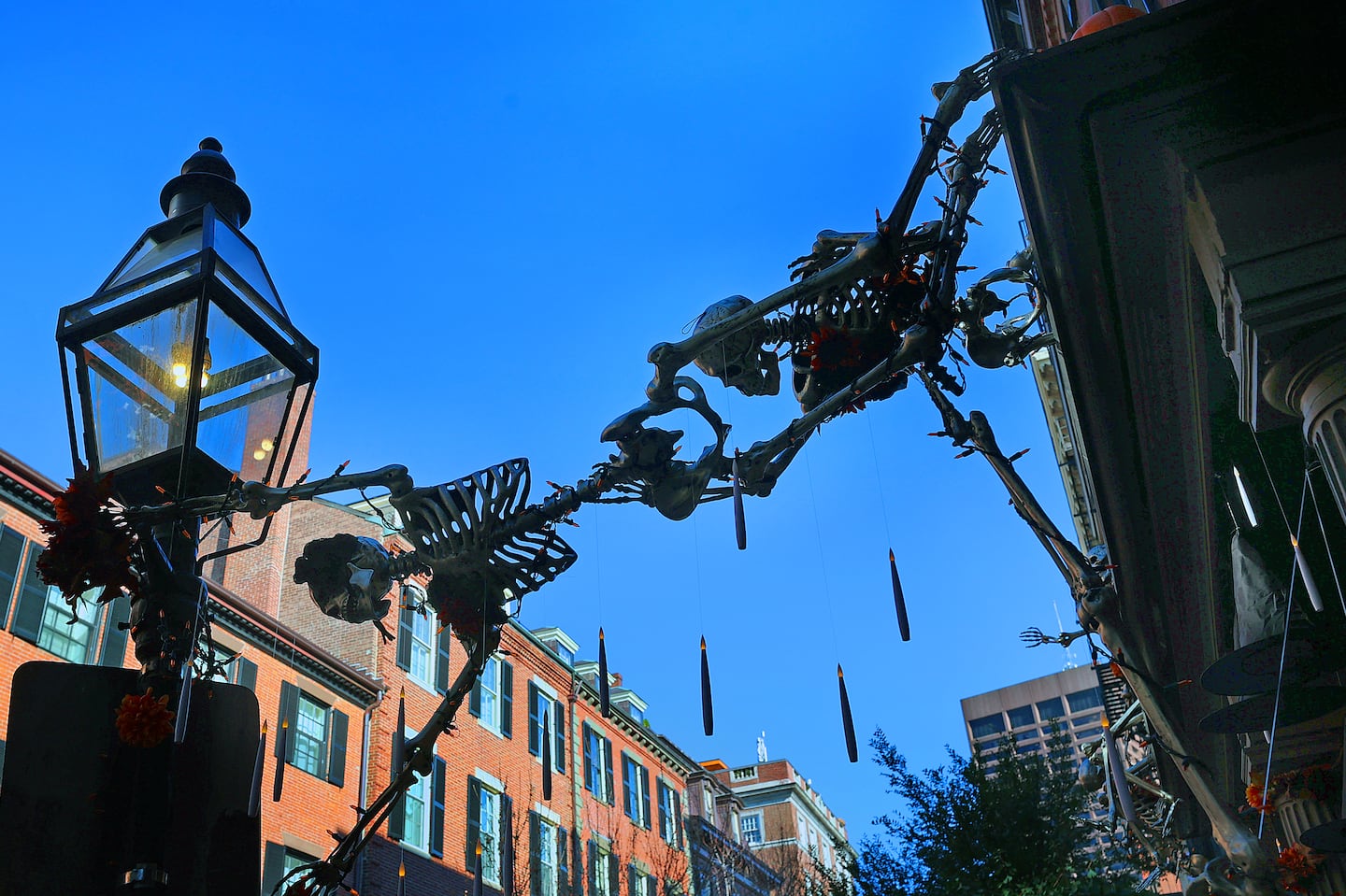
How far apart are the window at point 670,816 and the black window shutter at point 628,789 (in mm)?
1819

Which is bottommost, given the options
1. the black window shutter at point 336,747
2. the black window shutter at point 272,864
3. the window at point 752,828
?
the black window shutter at point 272,864

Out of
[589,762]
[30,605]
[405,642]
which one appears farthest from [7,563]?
[589,762]

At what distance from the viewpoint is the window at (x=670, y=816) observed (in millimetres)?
33812

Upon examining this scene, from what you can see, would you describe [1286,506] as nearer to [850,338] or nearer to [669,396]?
[850,338]

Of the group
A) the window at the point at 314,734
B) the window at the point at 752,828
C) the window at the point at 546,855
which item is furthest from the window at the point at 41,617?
the window at the point at 752,828

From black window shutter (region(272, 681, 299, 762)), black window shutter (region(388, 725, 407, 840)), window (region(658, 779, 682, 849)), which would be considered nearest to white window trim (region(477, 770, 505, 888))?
black window shutter (region(388, 725, 407, 840))

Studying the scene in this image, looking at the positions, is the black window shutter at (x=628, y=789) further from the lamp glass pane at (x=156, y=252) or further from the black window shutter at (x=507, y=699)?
the lamp glass pane at (x=156, y=252)

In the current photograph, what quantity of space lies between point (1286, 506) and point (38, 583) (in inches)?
632

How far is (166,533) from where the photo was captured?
418cm

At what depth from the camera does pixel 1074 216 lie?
17.8 feet

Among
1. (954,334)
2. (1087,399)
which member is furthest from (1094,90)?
(1087,399)

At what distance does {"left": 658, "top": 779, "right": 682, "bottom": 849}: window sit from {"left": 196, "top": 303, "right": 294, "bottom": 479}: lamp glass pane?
3102 centimetres

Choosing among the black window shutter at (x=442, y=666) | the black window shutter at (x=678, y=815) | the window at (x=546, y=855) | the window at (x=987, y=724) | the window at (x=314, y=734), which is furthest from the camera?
the window at (x=987, y=724)

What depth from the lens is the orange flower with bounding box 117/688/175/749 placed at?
345 centimetres
